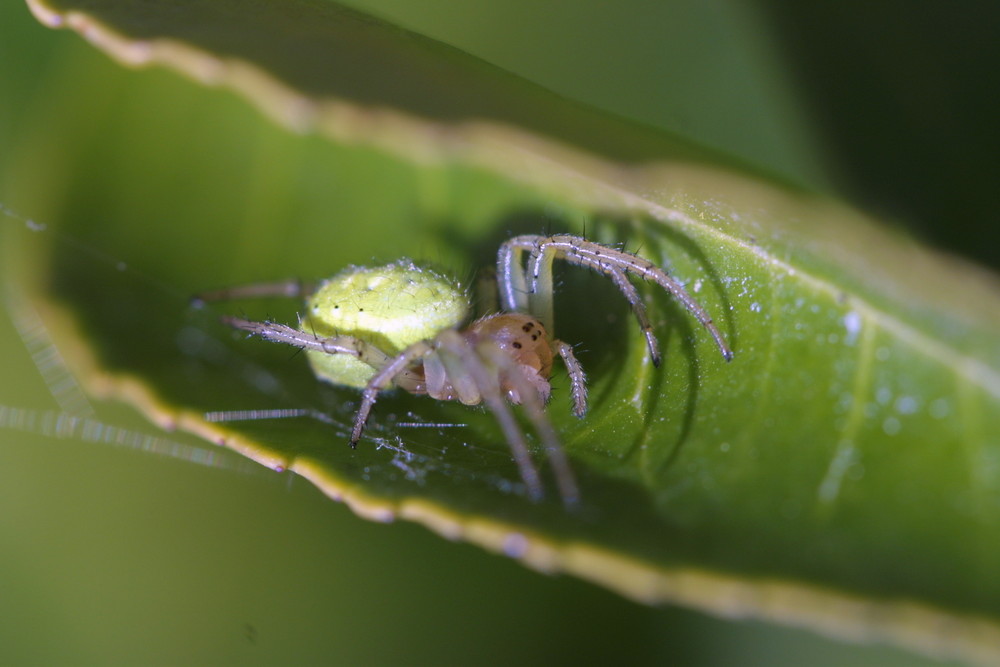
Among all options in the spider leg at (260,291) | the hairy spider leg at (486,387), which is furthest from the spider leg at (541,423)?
the spider leg at (260,291)

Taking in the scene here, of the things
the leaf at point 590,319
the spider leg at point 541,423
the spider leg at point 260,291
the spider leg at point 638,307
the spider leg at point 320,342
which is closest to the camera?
the leaf at point 590,319

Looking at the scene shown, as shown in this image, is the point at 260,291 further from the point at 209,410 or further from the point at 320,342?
the point at 209,410

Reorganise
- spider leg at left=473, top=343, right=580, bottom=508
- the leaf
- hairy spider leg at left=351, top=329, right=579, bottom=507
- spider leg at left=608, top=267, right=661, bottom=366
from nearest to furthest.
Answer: the leaf → spider leg at left=473, top=343, right=580, bottom=508 → hairy spider leg at left=351, top=329, right=579, bottom=507 → spider leg at left=608, top=267, right=661, bottom=366

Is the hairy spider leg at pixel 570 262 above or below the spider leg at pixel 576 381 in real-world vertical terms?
above

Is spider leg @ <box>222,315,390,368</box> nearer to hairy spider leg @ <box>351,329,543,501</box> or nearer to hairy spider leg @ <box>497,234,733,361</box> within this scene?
hairy spider leg @ <box>351,329,543,501</box>

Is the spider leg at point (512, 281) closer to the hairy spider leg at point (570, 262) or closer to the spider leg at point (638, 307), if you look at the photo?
the hairy spider leg at point (570, 262)

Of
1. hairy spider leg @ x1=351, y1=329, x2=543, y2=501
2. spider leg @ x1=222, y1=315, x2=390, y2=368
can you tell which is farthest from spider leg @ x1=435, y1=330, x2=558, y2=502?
spider leg @ x1=222, y1=315, x2=390, y2=368
